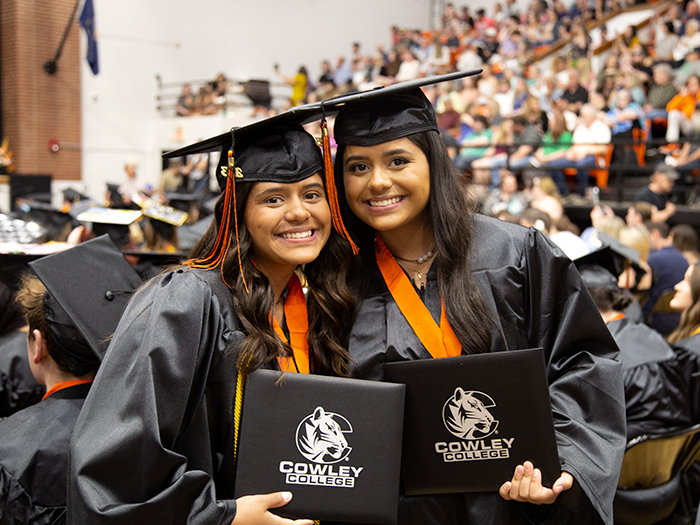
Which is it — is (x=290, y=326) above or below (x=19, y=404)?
above

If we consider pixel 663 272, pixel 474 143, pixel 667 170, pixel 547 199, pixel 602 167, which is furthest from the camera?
pixel 474 143

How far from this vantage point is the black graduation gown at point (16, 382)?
264 cm

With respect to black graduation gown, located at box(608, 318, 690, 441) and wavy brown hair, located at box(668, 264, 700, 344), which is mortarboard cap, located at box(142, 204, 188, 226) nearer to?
black graduation gown, located at box(608, 318, 690, 441)

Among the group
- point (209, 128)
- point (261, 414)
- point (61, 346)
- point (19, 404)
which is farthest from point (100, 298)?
point (209, 128)

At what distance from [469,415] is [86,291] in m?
1.22

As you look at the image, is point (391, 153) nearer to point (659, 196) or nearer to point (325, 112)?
point (325, 112)

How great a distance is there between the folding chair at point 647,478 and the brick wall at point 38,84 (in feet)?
45.8

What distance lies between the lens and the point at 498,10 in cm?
1697

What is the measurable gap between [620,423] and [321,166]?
115cm

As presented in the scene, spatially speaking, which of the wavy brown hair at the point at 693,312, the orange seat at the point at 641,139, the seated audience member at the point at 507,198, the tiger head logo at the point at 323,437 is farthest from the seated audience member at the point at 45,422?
the orange seat at the point at 641,139

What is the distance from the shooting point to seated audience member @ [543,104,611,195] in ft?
29.3

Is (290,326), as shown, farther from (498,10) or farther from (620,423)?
(498,10)

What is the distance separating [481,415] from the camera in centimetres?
167

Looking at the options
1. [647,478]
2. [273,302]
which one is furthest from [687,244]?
[273,302]
